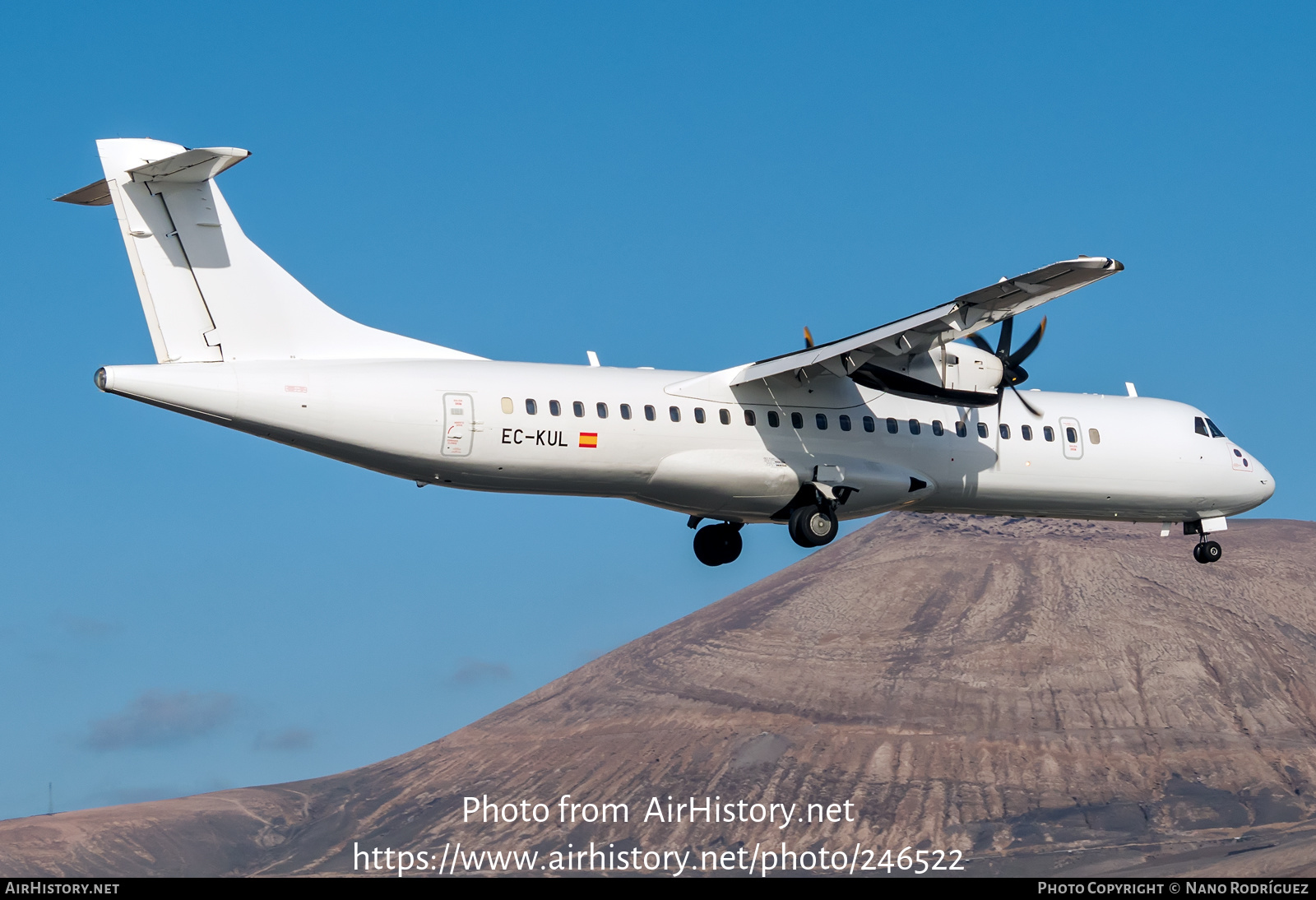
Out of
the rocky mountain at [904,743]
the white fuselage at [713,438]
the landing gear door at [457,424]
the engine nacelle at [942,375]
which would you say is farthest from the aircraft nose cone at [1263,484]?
the rocky mountain at [904,743]

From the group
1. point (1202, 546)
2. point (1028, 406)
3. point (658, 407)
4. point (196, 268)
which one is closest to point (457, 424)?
point (658, 407)

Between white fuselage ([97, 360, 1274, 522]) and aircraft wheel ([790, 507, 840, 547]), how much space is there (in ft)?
1.60

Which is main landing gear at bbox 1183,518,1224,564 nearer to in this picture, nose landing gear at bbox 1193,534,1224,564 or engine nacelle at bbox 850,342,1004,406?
nose landing gear at bbox 1193,534,1224,564

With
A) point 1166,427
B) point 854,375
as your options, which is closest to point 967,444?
point 854,375

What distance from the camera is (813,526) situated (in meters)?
27.6

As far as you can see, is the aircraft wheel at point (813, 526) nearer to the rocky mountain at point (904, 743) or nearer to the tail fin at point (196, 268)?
the tail fin at point (196, 268)

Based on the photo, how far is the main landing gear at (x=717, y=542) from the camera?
3114 centimetres

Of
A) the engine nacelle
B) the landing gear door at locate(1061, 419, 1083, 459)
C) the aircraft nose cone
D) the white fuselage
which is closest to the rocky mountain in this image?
the aircraft nose cone

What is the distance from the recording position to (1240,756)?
458 feet

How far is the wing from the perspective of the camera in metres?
24.7

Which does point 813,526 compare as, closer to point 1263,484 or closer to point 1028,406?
point 1028,406

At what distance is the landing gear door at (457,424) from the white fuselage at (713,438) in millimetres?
23

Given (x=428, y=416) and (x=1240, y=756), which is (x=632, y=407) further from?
(x=1240, y=756)

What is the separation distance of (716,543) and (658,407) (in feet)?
17.7
